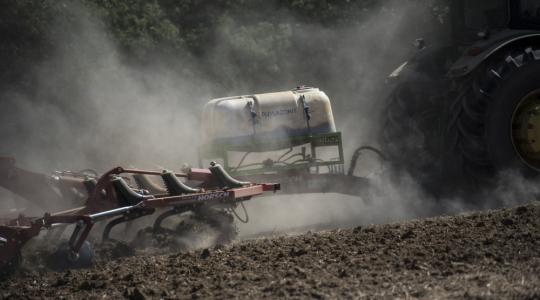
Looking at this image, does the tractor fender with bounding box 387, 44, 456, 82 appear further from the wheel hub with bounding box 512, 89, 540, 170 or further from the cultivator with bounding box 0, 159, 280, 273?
the cultivator with bounding box 0, 159, 280, 273

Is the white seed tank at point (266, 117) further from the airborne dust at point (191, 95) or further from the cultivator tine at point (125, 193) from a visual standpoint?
the cultivator tine at point (125, 193)

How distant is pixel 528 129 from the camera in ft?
25.7

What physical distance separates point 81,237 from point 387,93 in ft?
15.2

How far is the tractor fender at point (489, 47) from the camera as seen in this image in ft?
25.8

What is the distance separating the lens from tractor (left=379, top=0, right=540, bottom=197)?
7816 mm

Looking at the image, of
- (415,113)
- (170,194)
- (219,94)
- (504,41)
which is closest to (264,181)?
(170,194)

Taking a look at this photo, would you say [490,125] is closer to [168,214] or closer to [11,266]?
[168,214]

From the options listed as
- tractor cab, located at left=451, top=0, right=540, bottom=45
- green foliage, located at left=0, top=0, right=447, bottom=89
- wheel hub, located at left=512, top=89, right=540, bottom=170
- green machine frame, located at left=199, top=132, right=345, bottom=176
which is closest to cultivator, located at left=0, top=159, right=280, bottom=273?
green machine frame, located at left=199, top=132, right=345, bottom=176

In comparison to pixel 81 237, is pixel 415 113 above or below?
above

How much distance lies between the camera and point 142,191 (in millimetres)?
7758

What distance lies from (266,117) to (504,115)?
2524 millimetres

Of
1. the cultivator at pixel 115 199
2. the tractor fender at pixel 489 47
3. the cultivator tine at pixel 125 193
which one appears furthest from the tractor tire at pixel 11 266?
the tractor fender at pixel 489 47

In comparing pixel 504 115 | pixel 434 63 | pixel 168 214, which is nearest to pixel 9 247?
pixel 168 214

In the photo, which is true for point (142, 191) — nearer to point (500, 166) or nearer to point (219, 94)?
point (500, 166)
